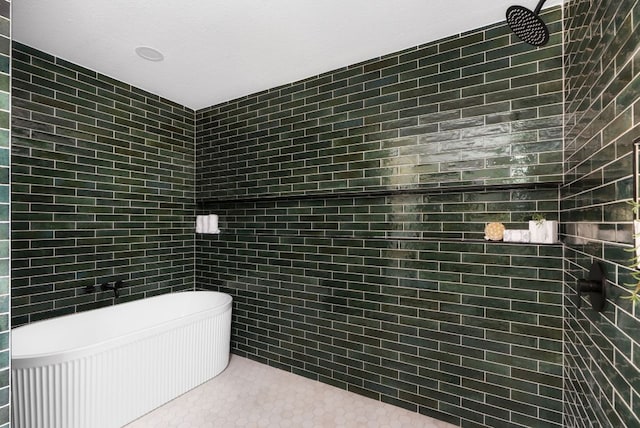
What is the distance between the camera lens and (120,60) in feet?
9.17

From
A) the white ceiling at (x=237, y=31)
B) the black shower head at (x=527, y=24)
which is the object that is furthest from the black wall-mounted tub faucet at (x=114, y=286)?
the black shower head at (x=527, y=24)

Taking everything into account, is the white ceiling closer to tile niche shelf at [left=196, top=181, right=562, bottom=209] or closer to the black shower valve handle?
tile niche shelf at [left=196, top=181, right=562, bottom=209]

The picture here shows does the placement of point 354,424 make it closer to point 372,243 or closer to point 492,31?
point 372,243

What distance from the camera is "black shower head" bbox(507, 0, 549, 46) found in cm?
153

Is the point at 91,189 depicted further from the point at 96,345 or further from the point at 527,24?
the point at 527,24

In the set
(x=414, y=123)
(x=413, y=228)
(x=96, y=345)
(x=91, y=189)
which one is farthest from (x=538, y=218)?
(x=91, y=189)

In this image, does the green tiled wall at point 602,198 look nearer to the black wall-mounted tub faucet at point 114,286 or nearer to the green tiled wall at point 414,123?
the green tiled wall at point 414,123

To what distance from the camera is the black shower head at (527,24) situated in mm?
A: 1532

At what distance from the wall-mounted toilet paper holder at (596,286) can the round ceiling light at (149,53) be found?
3.22m

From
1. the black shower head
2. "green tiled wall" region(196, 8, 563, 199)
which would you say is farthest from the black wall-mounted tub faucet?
the black shower head

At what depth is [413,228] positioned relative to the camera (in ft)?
8.31

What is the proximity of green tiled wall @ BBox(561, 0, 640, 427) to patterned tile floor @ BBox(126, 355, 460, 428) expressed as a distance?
4.23 ft

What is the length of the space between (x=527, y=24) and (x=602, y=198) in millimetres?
971

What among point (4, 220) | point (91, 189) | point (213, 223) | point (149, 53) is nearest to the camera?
point (4, 220)
